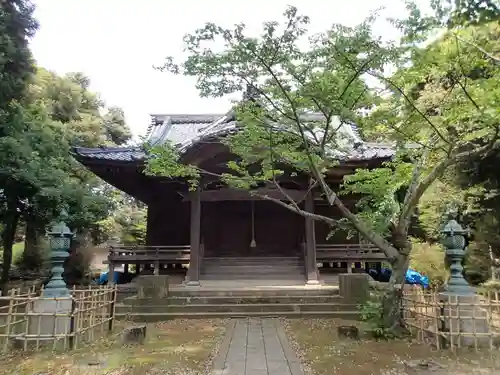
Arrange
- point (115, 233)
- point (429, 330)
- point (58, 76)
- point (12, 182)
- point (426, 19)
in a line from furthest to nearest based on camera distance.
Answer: point (115, 233)
point (58, 76)
point (12, 182)
point (429, 330)
point (426, 19)

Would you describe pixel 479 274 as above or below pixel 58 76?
below

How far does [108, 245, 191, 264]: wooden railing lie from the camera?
12531 mm

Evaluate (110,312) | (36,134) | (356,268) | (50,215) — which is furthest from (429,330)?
Result: (36,134)

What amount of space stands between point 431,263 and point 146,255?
10.2 m

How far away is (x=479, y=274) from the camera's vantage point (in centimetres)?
1342

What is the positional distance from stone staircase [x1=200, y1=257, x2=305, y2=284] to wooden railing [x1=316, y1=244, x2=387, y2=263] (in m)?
0.83

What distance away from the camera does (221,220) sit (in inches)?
568

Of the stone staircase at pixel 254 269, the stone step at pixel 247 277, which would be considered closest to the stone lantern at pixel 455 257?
the stone staircase at pixel 254 269

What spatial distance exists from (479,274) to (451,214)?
276 inches

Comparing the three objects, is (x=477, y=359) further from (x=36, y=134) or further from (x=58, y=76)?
(x=58, y=76)

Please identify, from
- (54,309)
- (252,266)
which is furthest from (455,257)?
(252,266)

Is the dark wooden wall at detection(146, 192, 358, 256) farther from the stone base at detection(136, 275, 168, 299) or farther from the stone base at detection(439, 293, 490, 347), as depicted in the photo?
the stone base at detection(439, 293, 490, 347)

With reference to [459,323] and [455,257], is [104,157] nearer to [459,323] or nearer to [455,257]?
[455,257]

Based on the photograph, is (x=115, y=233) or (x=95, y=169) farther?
→ (x=115, y=233)
